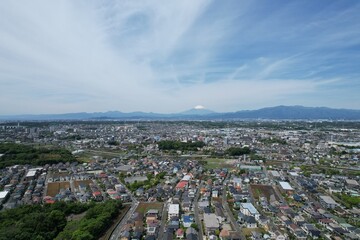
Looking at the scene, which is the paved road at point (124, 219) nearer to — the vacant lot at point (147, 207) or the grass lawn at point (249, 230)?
the vacant lot at point (147, 207)

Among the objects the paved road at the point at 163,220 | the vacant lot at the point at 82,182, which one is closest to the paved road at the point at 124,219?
the paved road at the point at 163,220

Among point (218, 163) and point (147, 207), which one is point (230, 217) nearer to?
point (147, 207)

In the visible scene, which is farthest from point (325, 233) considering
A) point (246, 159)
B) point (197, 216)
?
point (246, 159)

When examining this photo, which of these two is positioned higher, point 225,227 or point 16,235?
point 16,235

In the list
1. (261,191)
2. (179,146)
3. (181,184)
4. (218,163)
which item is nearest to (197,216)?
(181,184)

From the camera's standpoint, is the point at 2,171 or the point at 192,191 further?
the point at 2,171

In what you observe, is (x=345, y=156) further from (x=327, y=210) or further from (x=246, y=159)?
(x=327, y=210)

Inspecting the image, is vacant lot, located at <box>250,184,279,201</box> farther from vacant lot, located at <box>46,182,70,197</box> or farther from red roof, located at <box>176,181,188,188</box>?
vacant lot, located at <box>46,182,70,197</box>
